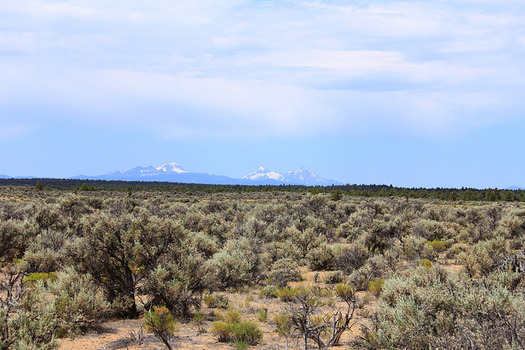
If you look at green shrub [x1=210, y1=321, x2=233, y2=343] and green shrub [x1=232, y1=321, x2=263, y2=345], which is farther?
green shrub [x1=210, y1=321, x2=233, y2=343]

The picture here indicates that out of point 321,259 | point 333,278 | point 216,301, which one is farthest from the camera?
point 321,259

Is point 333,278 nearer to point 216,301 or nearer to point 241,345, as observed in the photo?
point 216,301

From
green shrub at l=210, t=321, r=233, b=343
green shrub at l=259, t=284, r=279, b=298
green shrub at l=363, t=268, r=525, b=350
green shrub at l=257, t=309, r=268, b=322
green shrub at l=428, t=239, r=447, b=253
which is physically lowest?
green shrub at l=259, t=284, r=279, b=298

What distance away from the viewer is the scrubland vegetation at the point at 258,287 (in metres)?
5.27

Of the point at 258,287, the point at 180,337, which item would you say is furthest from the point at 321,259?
the point at 180,337

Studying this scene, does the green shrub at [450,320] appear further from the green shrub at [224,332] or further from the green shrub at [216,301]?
the green shrub at [216,301]

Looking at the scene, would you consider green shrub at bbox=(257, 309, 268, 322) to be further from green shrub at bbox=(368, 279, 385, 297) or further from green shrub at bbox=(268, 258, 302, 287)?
green shrub at bbox=(368, 279, 385, 297)

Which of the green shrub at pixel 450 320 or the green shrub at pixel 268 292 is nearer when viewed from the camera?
the green shrub at pixel 450 320

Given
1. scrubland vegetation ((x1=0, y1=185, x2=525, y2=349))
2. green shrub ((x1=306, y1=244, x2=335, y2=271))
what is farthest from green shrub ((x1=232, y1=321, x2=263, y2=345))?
green shrub ((x1=306, y1=244, x2=335, y2=271))

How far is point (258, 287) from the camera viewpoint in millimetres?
13289

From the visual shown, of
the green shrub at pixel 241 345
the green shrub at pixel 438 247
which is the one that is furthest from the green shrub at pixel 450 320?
the green shrub at pixel 438 247

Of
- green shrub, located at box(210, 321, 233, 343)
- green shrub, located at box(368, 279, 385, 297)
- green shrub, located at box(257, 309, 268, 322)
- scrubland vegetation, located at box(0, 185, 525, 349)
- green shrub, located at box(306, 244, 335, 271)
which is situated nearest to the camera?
scrubland vegetation, located at box(0, 185, 525, 349)

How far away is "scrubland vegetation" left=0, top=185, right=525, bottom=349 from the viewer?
5266 mm

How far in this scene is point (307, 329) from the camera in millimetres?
5723
